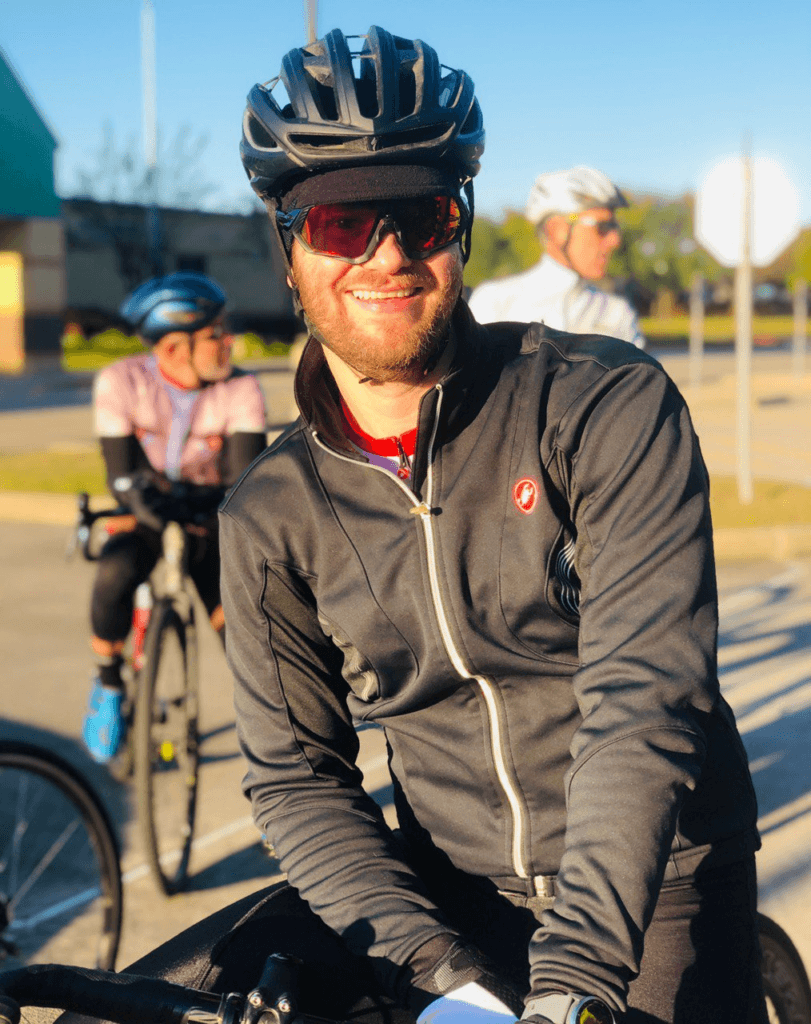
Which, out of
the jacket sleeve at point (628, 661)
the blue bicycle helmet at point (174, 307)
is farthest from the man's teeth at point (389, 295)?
the blue bicycle helmet at point (174, 307)

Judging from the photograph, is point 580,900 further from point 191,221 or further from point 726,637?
point 191,221

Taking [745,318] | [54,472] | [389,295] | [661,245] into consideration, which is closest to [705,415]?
[745,318]

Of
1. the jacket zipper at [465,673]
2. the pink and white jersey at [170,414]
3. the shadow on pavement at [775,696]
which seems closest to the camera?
the jacket zipper at [465,673]

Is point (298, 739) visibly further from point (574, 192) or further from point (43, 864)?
point (574, 192)

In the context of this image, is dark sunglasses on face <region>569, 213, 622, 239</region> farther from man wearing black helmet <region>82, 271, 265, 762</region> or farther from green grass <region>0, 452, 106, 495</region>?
green grass <region>0, 452, 106, 495</region>

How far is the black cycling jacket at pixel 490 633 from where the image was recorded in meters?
1.82

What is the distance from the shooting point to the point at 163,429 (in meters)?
5.19

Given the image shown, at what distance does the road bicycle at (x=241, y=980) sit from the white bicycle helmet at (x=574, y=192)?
3.85 metres

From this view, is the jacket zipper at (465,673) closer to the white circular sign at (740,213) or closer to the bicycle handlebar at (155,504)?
the bicycle handlebar at (155,504)

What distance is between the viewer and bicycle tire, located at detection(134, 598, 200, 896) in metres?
4.34

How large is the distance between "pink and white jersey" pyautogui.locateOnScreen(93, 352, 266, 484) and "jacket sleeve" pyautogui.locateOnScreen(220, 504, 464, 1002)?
3.02 m

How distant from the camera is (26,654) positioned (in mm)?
7465

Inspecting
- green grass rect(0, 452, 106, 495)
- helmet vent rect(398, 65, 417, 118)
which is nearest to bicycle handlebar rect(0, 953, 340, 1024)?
helmet vent rect(398, 65, 417, 118)

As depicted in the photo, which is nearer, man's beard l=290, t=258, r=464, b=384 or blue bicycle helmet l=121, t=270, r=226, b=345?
man's beard l=290, t=258, r=464, b=384
